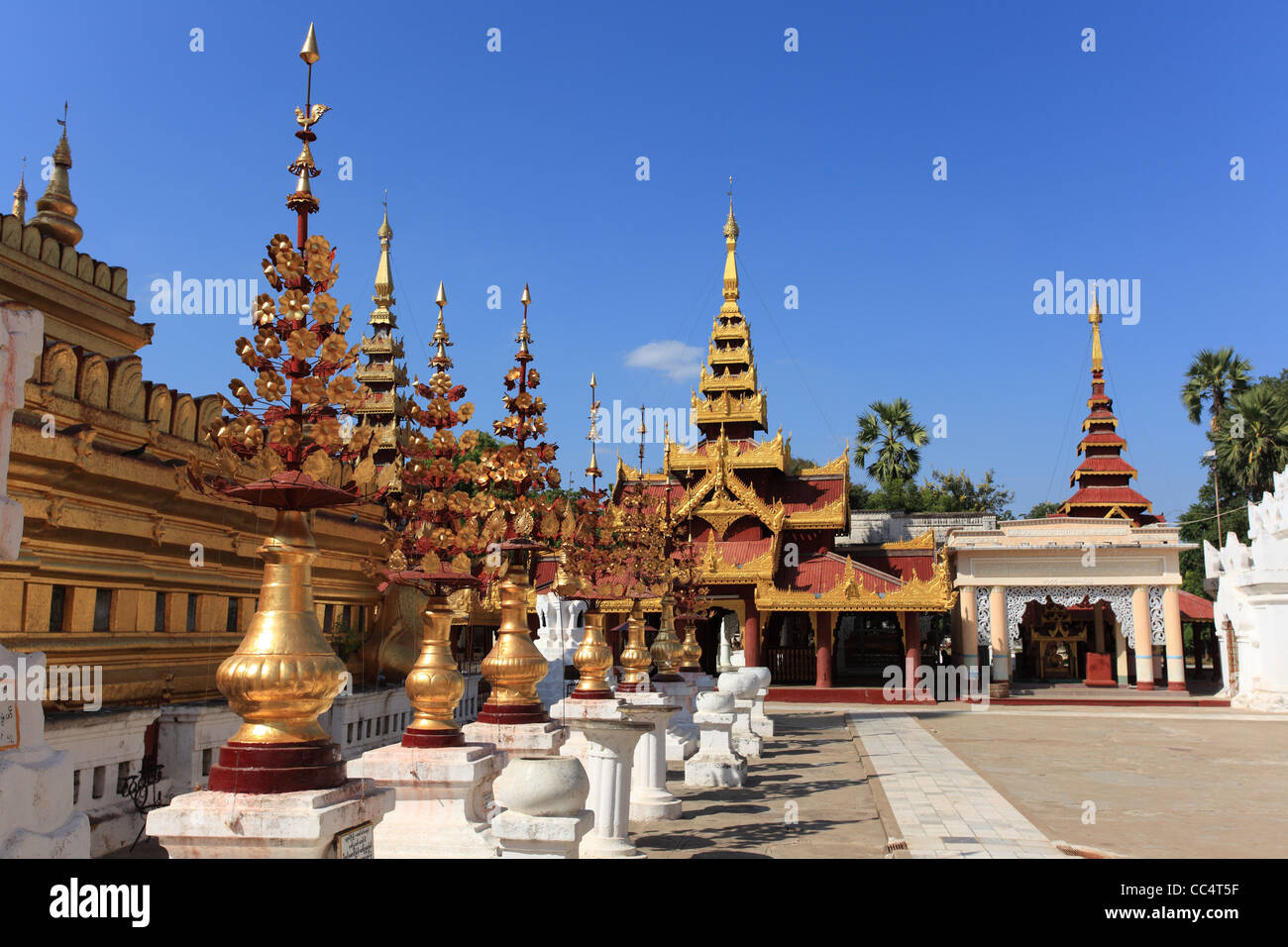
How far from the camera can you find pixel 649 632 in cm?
3972

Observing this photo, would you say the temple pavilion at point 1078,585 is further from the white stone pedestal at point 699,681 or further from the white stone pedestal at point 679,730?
the white stone pedestal at point 679,730

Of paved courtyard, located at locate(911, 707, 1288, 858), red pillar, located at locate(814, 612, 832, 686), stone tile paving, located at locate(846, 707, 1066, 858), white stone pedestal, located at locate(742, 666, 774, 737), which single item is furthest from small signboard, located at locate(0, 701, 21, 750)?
Answer: red pillar, located at locate(814, 612, 832, 686)

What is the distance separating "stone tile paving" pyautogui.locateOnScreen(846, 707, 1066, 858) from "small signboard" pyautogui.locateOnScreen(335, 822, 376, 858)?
6.81 m

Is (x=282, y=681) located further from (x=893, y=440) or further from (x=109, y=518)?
(x=893, y=440)

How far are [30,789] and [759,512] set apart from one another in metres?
32.1

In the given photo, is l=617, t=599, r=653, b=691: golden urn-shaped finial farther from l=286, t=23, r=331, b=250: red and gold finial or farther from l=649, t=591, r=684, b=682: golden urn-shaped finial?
l=286, t=23, r=331, b=250: red and gold finial

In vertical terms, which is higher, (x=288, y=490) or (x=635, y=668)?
(x=288, y=490)

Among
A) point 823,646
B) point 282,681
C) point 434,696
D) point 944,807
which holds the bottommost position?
point 944,807

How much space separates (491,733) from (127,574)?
16.3 ft

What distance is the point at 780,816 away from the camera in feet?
40.4

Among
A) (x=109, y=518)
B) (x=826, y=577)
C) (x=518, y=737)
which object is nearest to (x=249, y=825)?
(x=518, y=737)

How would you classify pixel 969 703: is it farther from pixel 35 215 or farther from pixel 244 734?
pixel 244 734
